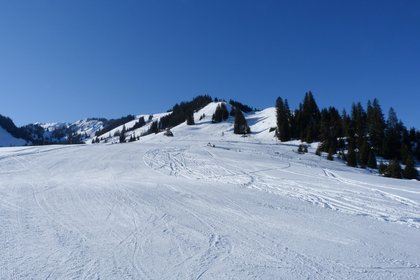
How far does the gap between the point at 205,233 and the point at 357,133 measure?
60.8 metres

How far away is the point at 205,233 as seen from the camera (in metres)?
6.89

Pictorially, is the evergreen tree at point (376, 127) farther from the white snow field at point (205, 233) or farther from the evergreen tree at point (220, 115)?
the evergreen tree at point (220, 115)

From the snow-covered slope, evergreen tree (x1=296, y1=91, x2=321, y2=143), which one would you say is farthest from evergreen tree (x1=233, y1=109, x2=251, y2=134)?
the snow-covered slope

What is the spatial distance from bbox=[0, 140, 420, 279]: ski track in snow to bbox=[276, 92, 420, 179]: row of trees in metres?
35.3

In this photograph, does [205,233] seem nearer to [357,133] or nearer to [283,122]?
[357,133]

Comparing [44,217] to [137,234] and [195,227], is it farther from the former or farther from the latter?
[195,227]

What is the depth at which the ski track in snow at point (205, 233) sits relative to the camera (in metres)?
5.04

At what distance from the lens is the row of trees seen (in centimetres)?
4731

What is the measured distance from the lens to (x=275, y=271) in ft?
16.4

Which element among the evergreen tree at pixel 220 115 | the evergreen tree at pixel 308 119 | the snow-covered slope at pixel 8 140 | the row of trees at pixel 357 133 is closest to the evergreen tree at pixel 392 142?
the row of trees at pixel 357 133

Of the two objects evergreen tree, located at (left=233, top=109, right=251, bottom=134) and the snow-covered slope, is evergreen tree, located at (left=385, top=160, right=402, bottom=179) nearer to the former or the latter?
evergreen tree, located at (left=233, top=109, right=251, bottom=134)

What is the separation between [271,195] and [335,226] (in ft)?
14.3

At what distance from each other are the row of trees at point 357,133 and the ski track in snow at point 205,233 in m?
35.3

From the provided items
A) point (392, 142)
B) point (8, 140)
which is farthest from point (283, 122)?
point (8, 140)
